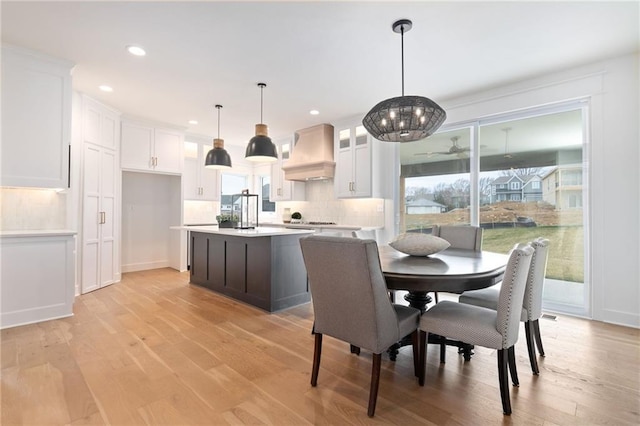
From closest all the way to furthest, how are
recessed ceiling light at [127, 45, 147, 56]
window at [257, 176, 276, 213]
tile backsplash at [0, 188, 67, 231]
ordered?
1. recessed ceiling light at [127, 45, 147, 56]
2. tile backsplash at [0, 188, 67, 231]
3. window at [257, 176, 276, 213]

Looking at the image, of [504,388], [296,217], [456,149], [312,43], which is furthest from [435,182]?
[504,388]

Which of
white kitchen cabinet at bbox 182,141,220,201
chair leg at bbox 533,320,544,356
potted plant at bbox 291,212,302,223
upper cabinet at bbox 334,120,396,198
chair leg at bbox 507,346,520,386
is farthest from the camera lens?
potted plant at bbox 291,212,302,223

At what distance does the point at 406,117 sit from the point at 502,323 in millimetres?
1461

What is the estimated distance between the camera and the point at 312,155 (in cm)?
580

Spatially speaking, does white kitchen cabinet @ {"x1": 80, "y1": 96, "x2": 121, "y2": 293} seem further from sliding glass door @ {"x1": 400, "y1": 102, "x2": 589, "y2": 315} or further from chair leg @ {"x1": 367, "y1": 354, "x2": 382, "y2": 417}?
sliding glass door @ {"x1": 400, "y1": 102, "x2": 589, "y2": 315}

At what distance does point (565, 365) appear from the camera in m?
2.31

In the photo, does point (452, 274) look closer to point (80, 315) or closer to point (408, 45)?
point (408, 45)

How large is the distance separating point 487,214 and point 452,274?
2.84 meters

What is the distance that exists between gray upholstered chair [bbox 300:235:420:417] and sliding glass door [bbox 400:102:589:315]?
2.86 meters

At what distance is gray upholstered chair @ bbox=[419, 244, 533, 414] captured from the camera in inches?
69.5

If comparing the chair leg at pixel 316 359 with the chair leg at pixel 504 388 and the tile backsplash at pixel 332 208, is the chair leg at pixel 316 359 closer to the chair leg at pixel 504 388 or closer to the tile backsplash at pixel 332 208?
the chair leg at pixel 504 388

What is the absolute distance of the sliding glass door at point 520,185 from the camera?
3584 mm

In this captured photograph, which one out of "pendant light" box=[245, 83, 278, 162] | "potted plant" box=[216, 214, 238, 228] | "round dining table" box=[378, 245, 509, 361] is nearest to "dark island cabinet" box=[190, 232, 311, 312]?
"potted plant" box=[216, 214, 238, 228]

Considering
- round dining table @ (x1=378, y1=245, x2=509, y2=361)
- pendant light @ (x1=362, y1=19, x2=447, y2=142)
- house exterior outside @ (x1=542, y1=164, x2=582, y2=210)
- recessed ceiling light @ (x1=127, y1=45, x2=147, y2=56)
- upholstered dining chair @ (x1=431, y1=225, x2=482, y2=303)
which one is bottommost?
round dining table @ (x1=378, y1=245, x2=509, y2=361)
